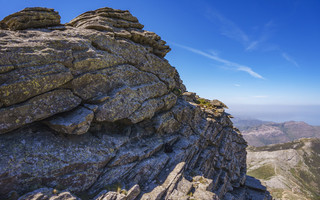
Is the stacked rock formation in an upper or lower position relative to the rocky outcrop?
lower

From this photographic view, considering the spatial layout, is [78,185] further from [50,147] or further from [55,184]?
[50,147]

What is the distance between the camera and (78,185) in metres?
14.7

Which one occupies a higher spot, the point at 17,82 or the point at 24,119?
the point at 17,82

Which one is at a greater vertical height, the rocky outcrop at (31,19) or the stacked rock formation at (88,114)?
the rocky outcrop at (31,19)

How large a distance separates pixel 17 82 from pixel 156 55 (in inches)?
885

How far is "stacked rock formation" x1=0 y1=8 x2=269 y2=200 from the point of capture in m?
13.9

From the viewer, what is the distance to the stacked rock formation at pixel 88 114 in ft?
45.6

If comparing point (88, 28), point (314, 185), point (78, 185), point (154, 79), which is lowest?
point (314, 185)

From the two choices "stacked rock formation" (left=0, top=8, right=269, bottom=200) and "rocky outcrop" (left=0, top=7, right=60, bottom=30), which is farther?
"rocky outcrop" (left=0, top=7, right=60, bottom=30)

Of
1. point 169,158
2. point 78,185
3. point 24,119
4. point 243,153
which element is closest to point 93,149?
point 78,185

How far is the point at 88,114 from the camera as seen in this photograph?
1712cm

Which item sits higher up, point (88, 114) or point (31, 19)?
point (31, 19)

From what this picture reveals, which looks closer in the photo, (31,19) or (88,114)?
(88,114)

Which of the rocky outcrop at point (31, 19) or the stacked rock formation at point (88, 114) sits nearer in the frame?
the stacked rock formation at point (88, 114)
